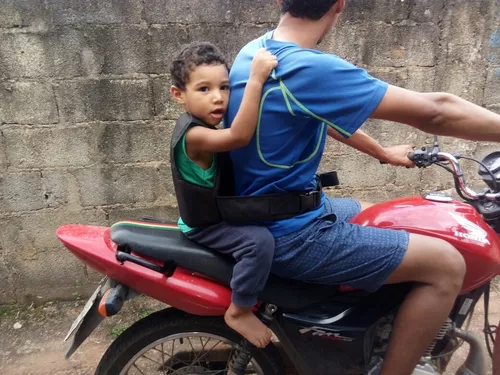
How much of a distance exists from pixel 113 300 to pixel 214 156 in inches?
28.0

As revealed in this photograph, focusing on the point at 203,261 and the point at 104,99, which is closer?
Answer: the point at 203,261

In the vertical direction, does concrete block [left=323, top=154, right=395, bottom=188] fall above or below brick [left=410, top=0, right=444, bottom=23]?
below

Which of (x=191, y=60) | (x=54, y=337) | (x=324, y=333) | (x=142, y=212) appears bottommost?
(x=54, y=337)

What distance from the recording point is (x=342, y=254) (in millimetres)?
1687

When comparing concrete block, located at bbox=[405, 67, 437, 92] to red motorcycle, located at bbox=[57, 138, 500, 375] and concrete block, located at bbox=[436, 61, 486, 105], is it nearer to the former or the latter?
concrete block, located at bbox=[436, 61, 486, 105]

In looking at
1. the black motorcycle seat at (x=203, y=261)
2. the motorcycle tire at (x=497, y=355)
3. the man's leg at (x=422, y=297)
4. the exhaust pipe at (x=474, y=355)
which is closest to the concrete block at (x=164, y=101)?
the black motorcycle seat at (x=203, y=261)

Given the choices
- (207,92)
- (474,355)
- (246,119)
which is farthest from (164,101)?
(474,355)

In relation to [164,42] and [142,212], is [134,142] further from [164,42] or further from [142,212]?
[164,42]

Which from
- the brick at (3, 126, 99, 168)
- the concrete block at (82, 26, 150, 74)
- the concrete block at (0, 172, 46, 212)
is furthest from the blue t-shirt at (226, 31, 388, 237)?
the concrete block at (0, 172, 46, 212)

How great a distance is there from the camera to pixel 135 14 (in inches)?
112

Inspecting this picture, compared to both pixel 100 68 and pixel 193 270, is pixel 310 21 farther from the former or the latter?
pixel 100 68

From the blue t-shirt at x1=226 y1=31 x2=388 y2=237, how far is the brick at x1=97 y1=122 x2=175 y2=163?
1.41 metres

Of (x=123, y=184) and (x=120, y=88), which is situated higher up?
(x=120, y=88)

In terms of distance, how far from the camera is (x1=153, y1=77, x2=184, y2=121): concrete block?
2.97m
